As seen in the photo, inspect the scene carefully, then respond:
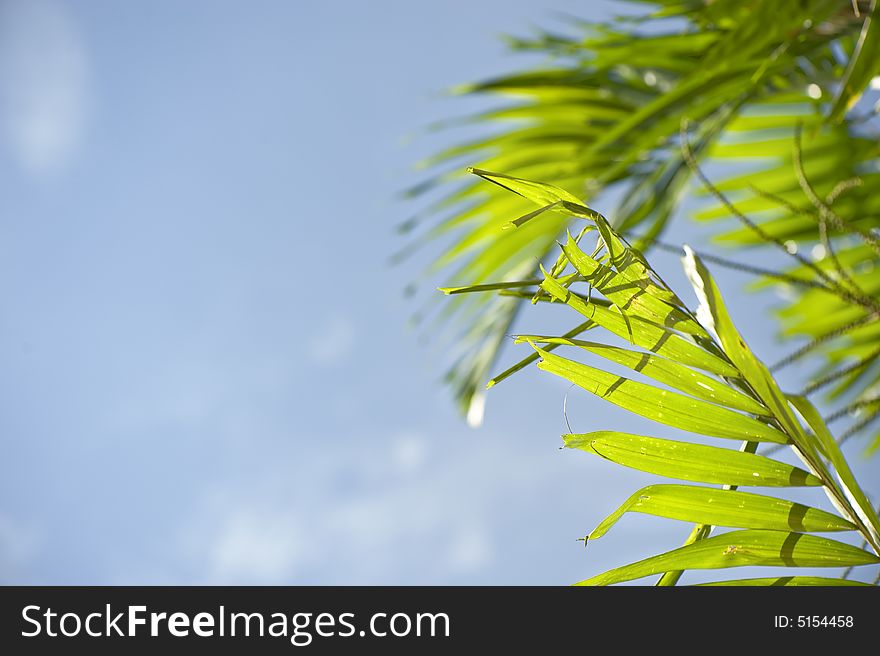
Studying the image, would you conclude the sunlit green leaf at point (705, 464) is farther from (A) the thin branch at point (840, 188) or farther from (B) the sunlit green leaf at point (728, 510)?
(A) the thin branch at point (840, 188)

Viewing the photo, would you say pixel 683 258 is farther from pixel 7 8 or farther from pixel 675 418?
pixel 7 8

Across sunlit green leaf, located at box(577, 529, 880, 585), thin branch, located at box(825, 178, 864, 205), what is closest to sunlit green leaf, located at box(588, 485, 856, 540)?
sunlit green leaf, located at box(577, 529, 880, 585)

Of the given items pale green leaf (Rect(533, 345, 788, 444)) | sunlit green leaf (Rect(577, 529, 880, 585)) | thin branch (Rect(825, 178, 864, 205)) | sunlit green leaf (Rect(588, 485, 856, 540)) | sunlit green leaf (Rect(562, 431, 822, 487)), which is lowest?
sunlit green leaf (Rect(577, 529, 880, 585))

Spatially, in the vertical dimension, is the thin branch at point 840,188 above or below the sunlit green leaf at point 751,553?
above

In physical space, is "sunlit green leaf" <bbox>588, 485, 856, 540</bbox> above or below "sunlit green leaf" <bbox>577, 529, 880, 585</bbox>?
above

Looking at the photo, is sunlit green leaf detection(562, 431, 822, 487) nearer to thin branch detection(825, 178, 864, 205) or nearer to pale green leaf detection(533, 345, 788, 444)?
pale green leaf detection(533, 345, 788, 444)

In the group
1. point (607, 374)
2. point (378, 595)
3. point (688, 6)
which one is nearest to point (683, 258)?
point (607, 374)

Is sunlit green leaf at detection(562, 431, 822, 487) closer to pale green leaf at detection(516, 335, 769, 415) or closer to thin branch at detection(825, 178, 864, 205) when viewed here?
pale green leaf at detection(516, 335, 769, 415)

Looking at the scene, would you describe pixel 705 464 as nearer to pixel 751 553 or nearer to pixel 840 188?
pixel 751 553

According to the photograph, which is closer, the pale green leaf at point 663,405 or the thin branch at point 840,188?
the pale green leaf at point 663,405

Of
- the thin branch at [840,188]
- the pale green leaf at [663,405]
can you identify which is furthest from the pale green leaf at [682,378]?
the thin branch at [840,188]

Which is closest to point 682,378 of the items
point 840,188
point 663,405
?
point 663,405

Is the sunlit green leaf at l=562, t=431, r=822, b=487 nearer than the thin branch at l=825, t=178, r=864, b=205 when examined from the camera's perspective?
Yes

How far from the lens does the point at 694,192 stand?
0.96 meters
